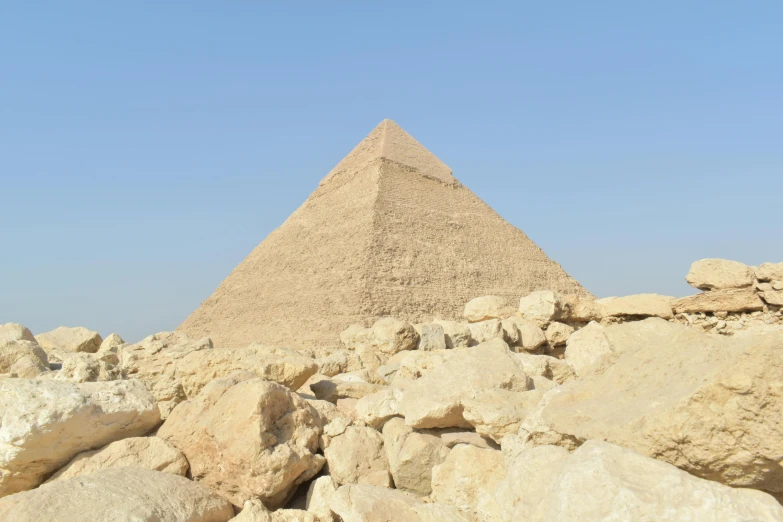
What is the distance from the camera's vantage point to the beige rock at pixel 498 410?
8.59ft

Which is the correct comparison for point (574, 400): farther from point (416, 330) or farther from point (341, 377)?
point (416, 330)

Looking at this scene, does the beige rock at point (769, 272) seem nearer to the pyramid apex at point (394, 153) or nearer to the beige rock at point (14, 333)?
the beige rock at point (14, 333)

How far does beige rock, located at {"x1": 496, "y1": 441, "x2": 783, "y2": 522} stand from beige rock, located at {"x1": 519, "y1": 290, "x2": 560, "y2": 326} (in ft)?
12.1

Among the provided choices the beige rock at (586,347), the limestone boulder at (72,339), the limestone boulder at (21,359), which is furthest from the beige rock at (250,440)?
the limestone boulder at (72,339)

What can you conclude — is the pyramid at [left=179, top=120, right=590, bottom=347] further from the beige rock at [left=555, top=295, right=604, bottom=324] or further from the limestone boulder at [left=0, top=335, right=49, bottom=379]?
the beige rock at [left=555, top=295, right=604, bottom=324]

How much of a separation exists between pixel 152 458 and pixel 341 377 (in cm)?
167

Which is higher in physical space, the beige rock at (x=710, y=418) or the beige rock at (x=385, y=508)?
the beige rock at (x=710, y=418)

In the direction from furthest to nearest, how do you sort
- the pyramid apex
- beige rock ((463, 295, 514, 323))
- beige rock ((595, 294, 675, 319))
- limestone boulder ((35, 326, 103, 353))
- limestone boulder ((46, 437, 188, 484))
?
the pyramid apex → limestone boulder ((35, 326, 103, 353)) → beige rock ((463, 295, 514, 323)) → beige rock ((595, 294, 675, 319)) → limestone boulder ((46, 437, 188, 484))

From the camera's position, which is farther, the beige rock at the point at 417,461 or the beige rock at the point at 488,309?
the beige rock at the point at 488,309

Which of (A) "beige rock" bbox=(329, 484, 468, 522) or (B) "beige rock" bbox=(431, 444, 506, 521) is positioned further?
(B) "beige rock" bbox=(431, 444, 506, 521)

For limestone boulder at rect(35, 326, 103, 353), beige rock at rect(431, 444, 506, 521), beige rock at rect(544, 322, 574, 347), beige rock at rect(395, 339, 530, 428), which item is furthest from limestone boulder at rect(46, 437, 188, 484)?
limestone boulder at rect(35, 326, 103, 353)

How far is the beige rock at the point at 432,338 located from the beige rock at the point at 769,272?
2468 millimetres

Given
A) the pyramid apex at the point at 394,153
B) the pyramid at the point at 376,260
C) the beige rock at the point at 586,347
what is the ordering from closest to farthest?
1. the beige rock at the point at 586,347
2. the pyramid at the point at 376,260
3. the pyramid apex at the point at 394,153

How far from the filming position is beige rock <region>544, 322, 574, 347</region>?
528cm
